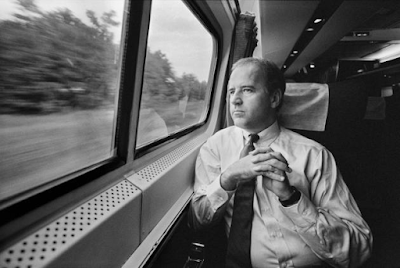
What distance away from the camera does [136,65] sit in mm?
1107

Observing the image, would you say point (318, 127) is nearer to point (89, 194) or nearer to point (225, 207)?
point (225, 207)

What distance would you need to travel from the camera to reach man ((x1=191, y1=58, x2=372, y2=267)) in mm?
1011

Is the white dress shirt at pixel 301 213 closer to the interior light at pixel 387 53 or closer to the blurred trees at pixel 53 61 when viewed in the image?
the interior light at pixel 387 53

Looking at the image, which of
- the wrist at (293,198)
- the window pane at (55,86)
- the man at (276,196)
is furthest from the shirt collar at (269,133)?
the window pane at (55,86)

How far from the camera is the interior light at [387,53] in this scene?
1.19m

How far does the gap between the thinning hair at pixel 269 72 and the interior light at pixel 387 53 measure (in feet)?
1.55

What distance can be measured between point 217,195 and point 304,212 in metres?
0.36

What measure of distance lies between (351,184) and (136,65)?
53.3 inches

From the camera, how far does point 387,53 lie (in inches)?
48.9

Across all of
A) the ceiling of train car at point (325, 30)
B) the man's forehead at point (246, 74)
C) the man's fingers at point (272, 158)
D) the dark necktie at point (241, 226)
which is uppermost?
the ceiling of train car at point (325, 30)

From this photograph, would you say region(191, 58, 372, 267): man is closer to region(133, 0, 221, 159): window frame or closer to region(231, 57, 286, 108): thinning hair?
region(231, 57, 286, 108): thinning hair

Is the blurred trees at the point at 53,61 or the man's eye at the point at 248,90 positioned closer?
the blurred trees at the point at 53,61

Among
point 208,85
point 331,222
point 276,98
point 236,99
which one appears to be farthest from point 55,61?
point 208,85

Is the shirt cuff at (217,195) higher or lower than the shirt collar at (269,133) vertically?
lower
